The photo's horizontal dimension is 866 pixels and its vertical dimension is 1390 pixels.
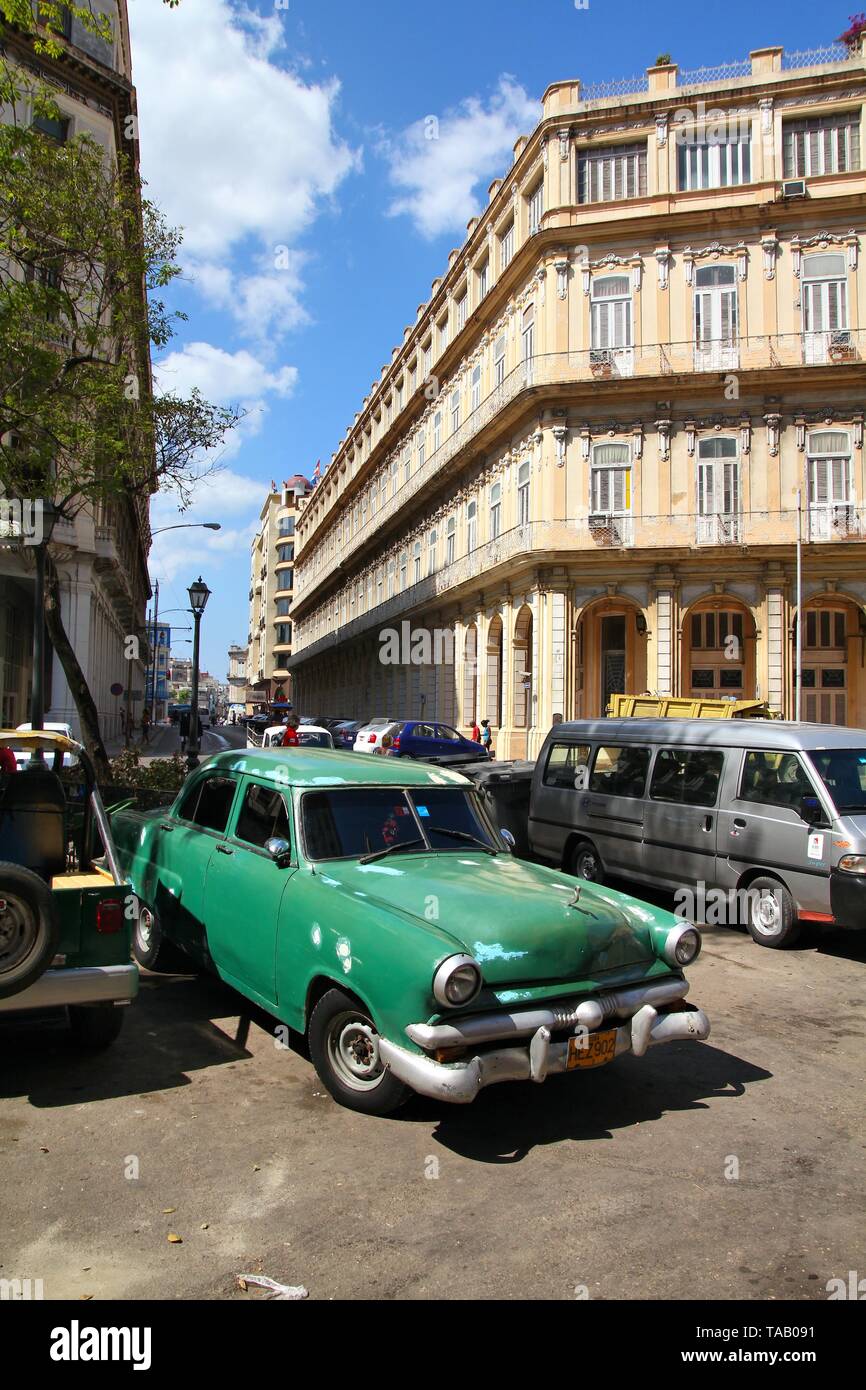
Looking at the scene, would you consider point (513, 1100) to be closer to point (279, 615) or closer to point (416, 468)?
point (416, 468)

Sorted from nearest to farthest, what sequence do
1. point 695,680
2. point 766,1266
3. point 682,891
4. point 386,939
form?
point 766,1266, point 386,939, point 682,891, point 695,680

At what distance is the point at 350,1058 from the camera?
459 cm

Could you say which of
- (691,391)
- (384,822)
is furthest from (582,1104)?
(691,391)

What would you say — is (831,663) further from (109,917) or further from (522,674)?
(109,917)

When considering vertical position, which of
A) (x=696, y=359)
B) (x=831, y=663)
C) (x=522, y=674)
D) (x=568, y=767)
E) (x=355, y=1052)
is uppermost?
(x=696, y=359)

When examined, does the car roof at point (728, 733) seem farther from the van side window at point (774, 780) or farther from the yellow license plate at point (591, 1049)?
the yellow license plate at point (591, 1049)

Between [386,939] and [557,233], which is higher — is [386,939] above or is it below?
below

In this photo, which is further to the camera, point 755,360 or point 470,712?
point 470,712

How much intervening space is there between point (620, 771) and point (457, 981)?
6862mm

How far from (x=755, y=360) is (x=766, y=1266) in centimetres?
2800

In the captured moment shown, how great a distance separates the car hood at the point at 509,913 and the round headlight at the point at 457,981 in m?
0.11

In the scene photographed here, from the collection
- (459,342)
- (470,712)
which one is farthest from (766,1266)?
(459,342)

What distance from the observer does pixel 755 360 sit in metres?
27.3

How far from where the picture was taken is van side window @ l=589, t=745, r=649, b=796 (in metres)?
10.3
